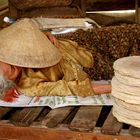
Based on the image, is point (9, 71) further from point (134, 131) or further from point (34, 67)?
point (134, 131)

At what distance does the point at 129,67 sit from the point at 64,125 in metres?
0.43

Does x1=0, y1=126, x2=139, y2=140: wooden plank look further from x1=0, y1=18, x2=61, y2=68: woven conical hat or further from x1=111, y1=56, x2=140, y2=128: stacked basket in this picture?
x1=0, y1=18, x2=61, y2=68: woven conical hat

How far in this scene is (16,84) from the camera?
204cm

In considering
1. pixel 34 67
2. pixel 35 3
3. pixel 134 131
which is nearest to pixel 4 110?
pixel 34 67

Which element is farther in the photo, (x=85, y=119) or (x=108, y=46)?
(x=108, y=46)

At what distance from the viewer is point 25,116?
1834 mm

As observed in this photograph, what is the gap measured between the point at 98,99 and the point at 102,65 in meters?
0.50

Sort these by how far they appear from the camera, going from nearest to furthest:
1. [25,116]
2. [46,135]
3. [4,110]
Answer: [46,135], [25,116], [4,110]

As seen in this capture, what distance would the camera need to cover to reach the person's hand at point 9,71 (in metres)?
1.92

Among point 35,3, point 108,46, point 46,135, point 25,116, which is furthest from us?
point 35,3

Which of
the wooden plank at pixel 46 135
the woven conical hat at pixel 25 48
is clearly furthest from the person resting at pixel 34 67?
the wooden plank at pixel 46 135

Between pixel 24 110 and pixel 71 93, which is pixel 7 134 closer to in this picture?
pixel 24 110

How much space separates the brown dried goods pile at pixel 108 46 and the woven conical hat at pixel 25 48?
1.79 feet

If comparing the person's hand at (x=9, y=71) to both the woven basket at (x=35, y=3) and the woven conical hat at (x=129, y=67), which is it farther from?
the woven basket at (x=35, y=3)
